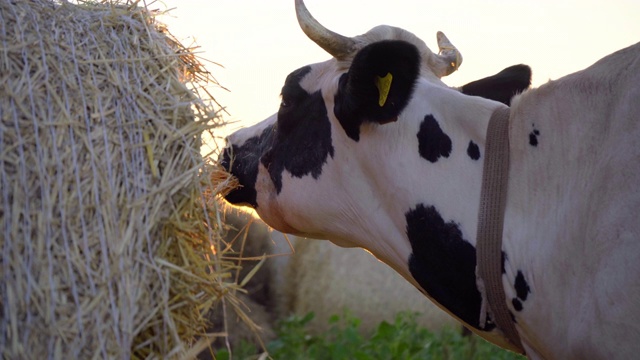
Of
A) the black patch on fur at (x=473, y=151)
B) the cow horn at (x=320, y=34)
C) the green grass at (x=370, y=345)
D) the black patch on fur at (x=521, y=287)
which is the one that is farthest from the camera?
the green grass at (x=370, y=345)

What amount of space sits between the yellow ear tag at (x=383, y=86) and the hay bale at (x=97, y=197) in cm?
65

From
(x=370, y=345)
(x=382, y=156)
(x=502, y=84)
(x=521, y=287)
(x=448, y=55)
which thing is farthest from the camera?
(x=370, y=345)

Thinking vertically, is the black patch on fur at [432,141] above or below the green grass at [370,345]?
Answer: above

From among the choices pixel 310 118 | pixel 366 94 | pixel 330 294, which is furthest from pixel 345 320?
pixel 366 94

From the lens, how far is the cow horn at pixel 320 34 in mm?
3951

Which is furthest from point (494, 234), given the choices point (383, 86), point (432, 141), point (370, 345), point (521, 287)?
point (370, 345)

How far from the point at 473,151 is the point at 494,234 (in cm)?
38

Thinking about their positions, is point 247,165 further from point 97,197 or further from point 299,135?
point 97,197

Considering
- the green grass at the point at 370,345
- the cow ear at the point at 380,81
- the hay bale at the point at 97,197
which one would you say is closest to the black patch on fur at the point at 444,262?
the cow ear at the point at 380,81

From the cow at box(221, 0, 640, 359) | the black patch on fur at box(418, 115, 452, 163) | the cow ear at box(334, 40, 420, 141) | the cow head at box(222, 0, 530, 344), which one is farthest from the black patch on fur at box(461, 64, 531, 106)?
the cow ear at box(334, 40, 420, 141)

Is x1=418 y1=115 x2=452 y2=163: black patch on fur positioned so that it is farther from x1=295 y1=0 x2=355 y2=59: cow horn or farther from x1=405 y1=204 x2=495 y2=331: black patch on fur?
x1=295 y1=0 x2=355 y2=59: cow horn

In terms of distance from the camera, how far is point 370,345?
6.00m

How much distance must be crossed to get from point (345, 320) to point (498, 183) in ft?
12.8

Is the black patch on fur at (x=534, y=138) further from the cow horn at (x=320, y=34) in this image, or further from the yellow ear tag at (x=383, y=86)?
the cow horn at (x=320, y=34)
